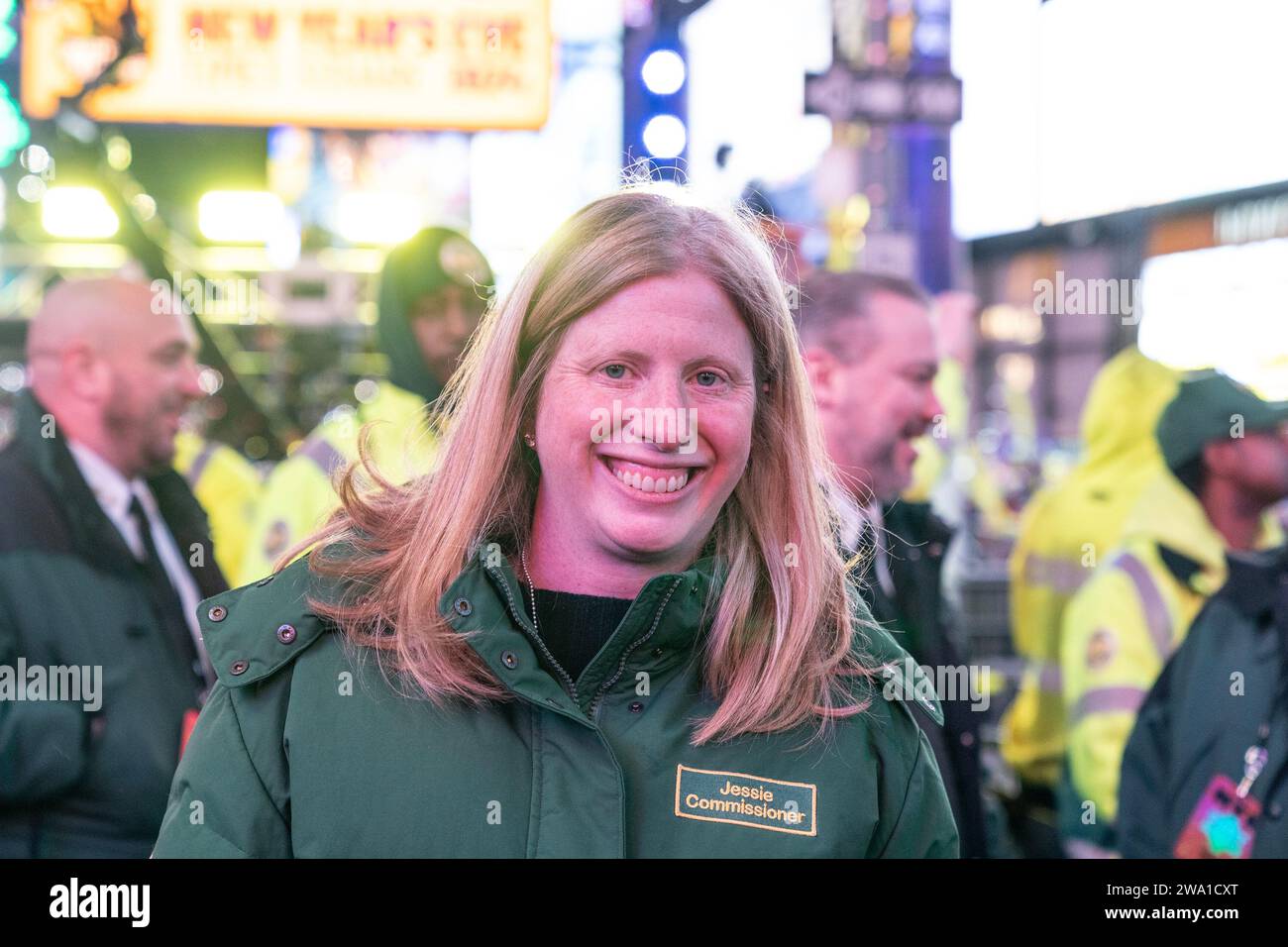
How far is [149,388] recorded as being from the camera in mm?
3654

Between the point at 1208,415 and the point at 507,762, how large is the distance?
134 inches

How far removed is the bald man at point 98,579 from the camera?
311cm

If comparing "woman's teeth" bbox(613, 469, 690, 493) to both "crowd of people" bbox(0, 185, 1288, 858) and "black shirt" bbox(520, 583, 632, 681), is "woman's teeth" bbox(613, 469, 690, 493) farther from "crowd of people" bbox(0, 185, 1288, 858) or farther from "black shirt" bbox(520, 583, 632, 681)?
"black shirt" bbox(520, 583, 632, 681)

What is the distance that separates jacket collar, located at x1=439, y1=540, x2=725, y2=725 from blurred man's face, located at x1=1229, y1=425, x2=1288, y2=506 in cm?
323

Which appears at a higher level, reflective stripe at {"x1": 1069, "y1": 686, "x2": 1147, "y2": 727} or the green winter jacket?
the green winter jacket

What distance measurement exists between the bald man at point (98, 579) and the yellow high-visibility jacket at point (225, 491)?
Result: 151 centimetres

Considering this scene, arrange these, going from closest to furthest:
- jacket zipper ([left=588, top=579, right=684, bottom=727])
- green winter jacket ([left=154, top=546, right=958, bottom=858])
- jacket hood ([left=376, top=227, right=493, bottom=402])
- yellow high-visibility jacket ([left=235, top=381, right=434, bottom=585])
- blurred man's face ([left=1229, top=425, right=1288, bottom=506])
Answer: green winter jacket ([left=154, top=546, right=958, bottom=858])
jacket zipper ([left=588, top=579, right=684, bottom=727])
yellow high-visibility jacket ([left=235, top=381, right=434, bottom=585])
jacket hood ([left=376, top=227, right=493, bottom=402])
blurred man's face ([left=1229, top=425, right=1288, bottom=506])

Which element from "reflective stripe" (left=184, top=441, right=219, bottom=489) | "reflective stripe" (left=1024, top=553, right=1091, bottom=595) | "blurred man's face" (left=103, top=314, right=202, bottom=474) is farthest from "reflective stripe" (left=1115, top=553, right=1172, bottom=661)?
"reflective stripe" (left=184, top=441, right=219, bottom=489)

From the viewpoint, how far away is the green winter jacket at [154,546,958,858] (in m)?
1.83

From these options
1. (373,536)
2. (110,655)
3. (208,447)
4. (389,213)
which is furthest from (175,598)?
(389,213)

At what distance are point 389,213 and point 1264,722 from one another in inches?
386

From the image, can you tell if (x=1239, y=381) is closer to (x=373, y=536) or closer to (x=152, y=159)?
(x=373, y=536)

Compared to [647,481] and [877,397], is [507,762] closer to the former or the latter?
[647,481]

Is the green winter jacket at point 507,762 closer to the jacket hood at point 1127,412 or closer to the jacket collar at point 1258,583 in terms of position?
the jacket collar at point 1258,583
